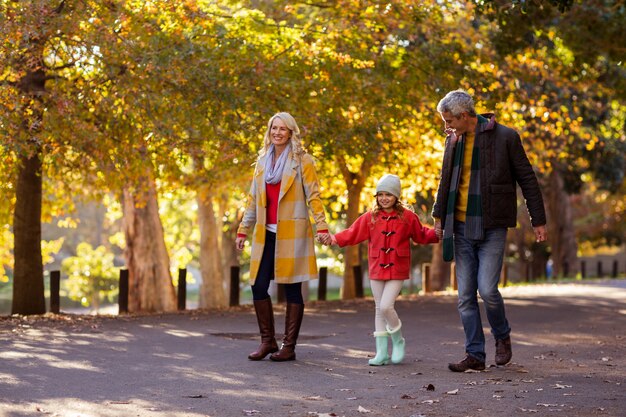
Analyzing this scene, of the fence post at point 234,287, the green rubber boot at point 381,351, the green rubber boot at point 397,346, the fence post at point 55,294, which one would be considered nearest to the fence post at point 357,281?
the fence post at point 234,287

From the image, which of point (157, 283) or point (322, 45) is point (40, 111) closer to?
point (322, 45)

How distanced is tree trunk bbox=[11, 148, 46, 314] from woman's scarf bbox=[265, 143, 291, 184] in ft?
28.8

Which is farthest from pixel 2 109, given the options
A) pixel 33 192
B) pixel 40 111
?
pixel 33 192

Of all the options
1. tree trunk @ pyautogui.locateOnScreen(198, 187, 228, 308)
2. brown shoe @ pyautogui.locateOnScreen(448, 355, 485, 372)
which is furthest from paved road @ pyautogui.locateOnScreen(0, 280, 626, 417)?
tree trunk @ pyautogui.locateOnScreen(198, 187, 228, 308)

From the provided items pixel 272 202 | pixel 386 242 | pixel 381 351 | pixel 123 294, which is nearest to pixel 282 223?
pixel 272 202

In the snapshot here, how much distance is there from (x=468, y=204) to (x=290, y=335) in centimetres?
205

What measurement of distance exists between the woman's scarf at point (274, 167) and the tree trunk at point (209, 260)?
19.7 m

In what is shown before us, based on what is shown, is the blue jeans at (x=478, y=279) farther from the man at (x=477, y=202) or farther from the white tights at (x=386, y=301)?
the white tights at (x=386, y=301)

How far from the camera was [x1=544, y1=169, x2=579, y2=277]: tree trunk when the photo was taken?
41.7 metres

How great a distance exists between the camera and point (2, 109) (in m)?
15.1

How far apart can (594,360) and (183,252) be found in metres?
39.1

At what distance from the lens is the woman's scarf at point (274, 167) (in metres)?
9.77

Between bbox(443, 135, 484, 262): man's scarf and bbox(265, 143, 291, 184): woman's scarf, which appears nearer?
bbox(443, 135, 484, 262): man's scarf

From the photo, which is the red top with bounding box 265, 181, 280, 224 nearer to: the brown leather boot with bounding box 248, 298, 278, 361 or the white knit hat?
the brown leather boot with bounding box 248, 298, 278, 361
